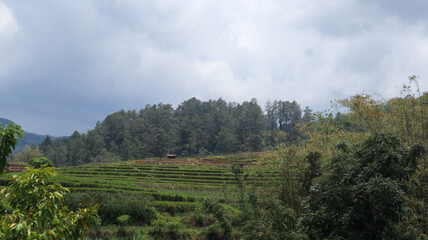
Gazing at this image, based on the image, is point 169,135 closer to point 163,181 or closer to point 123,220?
point 163,181

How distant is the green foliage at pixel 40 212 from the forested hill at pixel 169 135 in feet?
260

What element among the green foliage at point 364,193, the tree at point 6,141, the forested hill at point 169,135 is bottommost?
the green foliage at point 364,193

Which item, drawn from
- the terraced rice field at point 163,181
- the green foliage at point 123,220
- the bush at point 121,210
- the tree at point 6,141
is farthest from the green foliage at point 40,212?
the bush at point 121,210

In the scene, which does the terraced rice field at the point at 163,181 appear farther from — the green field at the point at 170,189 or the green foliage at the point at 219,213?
the green foliage at the point at 219,213

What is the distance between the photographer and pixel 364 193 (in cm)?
704

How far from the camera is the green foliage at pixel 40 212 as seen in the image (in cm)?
311

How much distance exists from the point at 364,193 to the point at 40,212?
6.87 meters

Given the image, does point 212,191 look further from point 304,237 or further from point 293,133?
point 293,133

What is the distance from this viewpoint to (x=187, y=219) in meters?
17.6

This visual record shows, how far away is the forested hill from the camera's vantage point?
88.3m

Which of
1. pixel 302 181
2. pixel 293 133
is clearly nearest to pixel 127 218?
pixel 302 181

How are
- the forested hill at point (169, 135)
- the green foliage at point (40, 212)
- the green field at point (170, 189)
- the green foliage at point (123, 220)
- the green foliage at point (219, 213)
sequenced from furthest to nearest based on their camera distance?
the forested hill at point (169, 135), the green foliage at point (123, 220), the green field at point (170, 189), the green foliage at point (219, 213), the green foliage at point (40, 212)

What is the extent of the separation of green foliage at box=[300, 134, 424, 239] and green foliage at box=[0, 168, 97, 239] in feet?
20.9

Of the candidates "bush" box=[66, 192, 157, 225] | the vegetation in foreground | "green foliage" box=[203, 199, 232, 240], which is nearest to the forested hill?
"bush" box=[66, 192, 157, 225]
